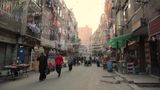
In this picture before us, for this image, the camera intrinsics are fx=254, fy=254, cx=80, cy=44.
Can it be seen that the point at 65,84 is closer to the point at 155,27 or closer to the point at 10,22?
the point at 155,27

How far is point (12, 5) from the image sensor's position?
81.5ft

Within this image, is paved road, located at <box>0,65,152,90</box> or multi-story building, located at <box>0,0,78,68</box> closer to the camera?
paved road, located at <box>0,65,152,90</box>

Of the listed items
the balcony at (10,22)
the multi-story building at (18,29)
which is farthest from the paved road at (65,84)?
the multi-story building at (18,29)

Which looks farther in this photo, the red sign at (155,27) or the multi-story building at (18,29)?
the multi-story building at (18,29)

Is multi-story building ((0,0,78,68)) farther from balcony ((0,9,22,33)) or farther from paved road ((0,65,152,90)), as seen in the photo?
paved road ((0,65,152,90))

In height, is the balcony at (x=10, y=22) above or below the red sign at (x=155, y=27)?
above

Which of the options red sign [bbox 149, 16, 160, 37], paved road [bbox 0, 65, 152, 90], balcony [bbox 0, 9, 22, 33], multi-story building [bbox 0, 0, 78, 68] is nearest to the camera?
paved road [bbox 0, 65, 152, 90]

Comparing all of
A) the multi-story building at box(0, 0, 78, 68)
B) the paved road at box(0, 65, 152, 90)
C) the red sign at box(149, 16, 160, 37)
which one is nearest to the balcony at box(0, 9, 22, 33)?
the multi-story building at box(0, 0, 78, 68)

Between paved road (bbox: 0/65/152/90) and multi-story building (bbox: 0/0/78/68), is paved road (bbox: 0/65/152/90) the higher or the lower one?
the lower one

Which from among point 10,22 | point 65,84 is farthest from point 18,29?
point 65,84

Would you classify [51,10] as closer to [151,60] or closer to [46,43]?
[46,43]

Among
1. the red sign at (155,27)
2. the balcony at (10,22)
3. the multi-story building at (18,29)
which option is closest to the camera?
the red sign at (155,27)

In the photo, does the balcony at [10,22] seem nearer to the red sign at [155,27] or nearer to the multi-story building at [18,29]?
the multi-story building at [18,29]

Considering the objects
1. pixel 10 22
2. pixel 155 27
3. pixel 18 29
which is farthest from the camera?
pixel 18 29
